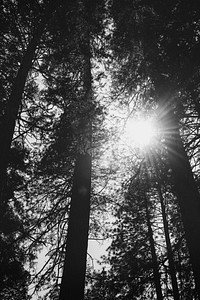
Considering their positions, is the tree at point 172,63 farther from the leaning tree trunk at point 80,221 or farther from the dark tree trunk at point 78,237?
the dark tree trunk at point 78,237

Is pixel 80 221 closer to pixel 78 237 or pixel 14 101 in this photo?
pixel 78 237

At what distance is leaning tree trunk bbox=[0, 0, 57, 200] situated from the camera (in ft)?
17.3

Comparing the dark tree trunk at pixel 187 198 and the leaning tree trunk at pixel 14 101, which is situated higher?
the leaning tree trunk at pixel 14 101

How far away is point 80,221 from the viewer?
5.87 meters

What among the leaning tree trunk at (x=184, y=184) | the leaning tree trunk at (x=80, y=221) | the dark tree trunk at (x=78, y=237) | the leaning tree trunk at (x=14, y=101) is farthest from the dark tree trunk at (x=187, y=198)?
the leaning tree trunk at (x=14, y=101)

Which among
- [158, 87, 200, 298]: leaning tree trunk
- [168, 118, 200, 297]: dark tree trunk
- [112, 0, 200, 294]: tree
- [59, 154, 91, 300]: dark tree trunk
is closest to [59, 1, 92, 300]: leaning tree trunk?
[59, 154, 91, 300]: dark tree trunk

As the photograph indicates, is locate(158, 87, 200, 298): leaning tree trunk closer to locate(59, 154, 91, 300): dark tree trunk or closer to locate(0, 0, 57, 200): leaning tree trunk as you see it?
locate(59, 154, 91, 300): dark tree trunk

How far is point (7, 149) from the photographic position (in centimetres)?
540

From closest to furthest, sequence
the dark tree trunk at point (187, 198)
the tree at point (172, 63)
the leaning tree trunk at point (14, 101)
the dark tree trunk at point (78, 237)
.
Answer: the tree at point (172, 63) → the dark tree trunk at point (187, 198) → the dark tree trunk at point (78, 237) → the leaning tree trunk at point (14, 101)

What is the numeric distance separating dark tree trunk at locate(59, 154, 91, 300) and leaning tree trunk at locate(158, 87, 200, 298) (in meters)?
2.32

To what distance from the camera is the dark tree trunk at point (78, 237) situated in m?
5.07

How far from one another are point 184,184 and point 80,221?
8.64 feet

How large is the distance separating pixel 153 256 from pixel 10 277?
7.24m

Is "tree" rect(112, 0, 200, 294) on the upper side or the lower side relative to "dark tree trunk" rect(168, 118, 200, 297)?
upper
